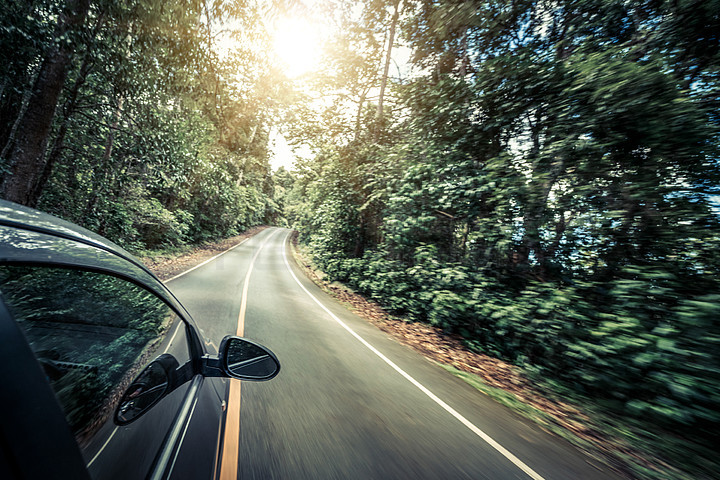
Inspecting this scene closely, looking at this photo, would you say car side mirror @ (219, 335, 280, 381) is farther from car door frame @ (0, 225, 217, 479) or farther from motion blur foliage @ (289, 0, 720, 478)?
motion blur foliage @ (289, 0, 720, 478)

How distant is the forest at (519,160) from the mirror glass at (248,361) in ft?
13.7

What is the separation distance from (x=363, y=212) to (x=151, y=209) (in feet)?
30.5

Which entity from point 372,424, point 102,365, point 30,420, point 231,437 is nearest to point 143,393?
point 102,365

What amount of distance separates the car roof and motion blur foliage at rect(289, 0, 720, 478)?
5.05 metres

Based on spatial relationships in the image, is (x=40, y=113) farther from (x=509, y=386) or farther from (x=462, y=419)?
(x=509, y=386)

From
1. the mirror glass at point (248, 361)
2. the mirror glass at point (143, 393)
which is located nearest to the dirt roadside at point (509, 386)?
the mirror glass at point (248, 361)

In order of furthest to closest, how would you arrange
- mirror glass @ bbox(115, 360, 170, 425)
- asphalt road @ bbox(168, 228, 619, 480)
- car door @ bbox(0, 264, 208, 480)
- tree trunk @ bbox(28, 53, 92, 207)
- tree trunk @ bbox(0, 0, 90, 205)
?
tree trunk @ bbox(28, 53, 92, 207), tree trunk @ bbox(0, 0, 90, 205), asphalt road @ bbox(168, 228, 619, 480), mirror glass @ bbox(115, 360, 170, 425), car door @ bbox(0, 264, 208, 480)

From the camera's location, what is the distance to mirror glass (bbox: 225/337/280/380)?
160cm

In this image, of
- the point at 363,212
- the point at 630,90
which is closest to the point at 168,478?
the point at 630,90

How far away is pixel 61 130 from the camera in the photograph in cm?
677

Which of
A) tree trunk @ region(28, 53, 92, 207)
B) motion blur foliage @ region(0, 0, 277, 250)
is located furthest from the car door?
tree trunk @ region(28, 53, 92, 207)

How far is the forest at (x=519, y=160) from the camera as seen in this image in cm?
373

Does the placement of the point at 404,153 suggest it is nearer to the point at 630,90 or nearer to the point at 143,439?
the point at 630,90

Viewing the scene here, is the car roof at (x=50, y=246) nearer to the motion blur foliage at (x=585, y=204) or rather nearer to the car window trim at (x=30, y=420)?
the car window trim at (x=30, y=420)
